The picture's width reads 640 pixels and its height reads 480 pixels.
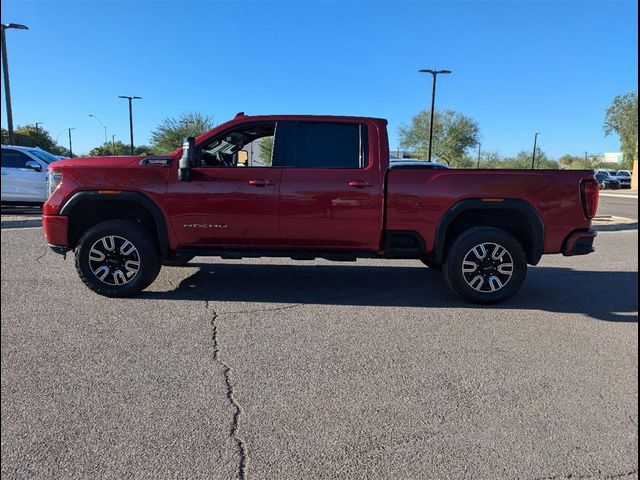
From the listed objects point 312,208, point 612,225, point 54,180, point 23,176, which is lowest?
point 612,225

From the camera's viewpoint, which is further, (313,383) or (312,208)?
(312,208)

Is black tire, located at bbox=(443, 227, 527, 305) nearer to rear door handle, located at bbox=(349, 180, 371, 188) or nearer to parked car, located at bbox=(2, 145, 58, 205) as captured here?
rear door handle, located at bbox=(349, 180, 371, 188)

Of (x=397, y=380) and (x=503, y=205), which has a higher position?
(x=503, y=205)

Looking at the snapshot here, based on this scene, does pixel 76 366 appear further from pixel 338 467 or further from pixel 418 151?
pixel 418 151

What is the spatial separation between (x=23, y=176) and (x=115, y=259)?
360 inches

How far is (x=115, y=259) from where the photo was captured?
17.0ft

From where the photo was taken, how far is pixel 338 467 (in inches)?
95.3

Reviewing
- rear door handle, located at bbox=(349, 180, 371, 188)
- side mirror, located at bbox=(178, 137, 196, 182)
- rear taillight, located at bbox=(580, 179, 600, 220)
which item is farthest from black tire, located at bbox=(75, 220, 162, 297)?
rear taillight, located at bbox=(580, 179, 600, 220)

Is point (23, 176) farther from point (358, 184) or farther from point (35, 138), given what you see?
point (35, 138)

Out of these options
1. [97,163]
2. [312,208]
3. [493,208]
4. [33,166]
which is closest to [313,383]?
[312,208]

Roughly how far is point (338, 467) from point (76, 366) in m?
2.14

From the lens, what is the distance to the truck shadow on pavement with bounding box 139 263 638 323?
524cm

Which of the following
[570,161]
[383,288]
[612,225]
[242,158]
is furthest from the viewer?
[570,161]

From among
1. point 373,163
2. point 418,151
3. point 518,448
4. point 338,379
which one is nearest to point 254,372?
point 338,379
